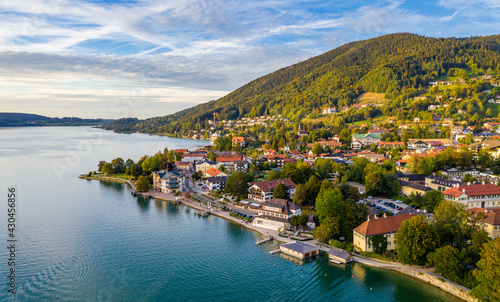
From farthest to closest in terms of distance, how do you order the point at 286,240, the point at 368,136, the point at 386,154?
the point at 368,136 → the point at 386,154 → the point at 286,240

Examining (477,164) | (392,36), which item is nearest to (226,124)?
(392,36)

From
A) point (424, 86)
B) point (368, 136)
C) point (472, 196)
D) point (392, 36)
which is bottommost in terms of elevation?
point (472, 196)

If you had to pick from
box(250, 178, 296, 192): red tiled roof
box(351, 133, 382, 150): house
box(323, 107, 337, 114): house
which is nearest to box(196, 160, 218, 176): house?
box(250, 178, 296, 192): red tiled roof

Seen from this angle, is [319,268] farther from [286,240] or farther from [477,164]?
[477,164]

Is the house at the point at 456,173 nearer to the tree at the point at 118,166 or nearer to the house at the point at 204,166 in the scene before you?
the house at the point at 204,166

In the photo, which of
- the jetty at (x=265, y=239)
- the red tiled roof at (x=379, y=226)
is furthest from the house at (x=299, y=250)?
the red tiled roof at (x=379, y=226)

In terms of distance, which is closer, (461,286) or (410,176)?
(461,286)

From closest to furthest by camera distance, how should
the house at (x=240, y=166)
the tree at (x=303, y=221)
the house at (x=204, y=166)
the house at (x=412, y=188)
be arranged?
the tree at (x=303, y=221) < the house at (x=412, y=188) < the house at (x=204, y=166) < the house at (x=240, y=166)
